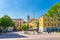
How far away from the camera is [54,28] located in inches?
3605

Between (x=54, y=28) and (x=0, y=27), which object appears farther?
(x=54, y=28)

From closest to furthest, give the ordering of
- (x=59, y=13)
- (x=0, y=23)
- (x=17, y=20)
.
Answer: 1. (x=59, y=13)
2. (x=0, y=23)
3. (x=17, y=20)

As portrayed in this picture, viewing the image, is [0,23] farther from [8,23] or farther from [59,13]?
[59,13]

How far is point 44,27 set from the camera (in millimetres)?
91625

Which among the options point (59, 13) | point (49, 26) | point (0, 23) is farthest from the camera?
point (49, 26)

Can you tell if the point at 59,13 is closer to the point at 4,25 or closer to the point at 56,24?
the point at 4,25

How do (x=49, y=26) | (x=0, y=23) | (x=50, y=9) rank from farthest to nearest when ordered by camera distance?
(x=49, y=26), (x=0, y=23), (x=50, y=9)

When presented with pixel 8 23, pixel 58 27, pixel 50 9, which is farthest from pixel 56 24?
pixel 50 9

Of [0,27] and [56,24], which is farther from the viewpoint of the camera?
[56,24]

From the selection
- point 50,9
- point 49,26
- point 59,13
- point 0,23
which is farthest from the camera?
point 49,26

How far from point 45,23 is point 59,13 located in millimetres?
53103

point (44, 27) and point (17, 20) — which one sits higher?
point (17, 20)

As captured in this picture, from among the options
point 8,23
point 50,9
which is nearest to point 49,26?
point 8,23

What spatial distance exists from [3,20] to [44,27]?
27.7 metres
